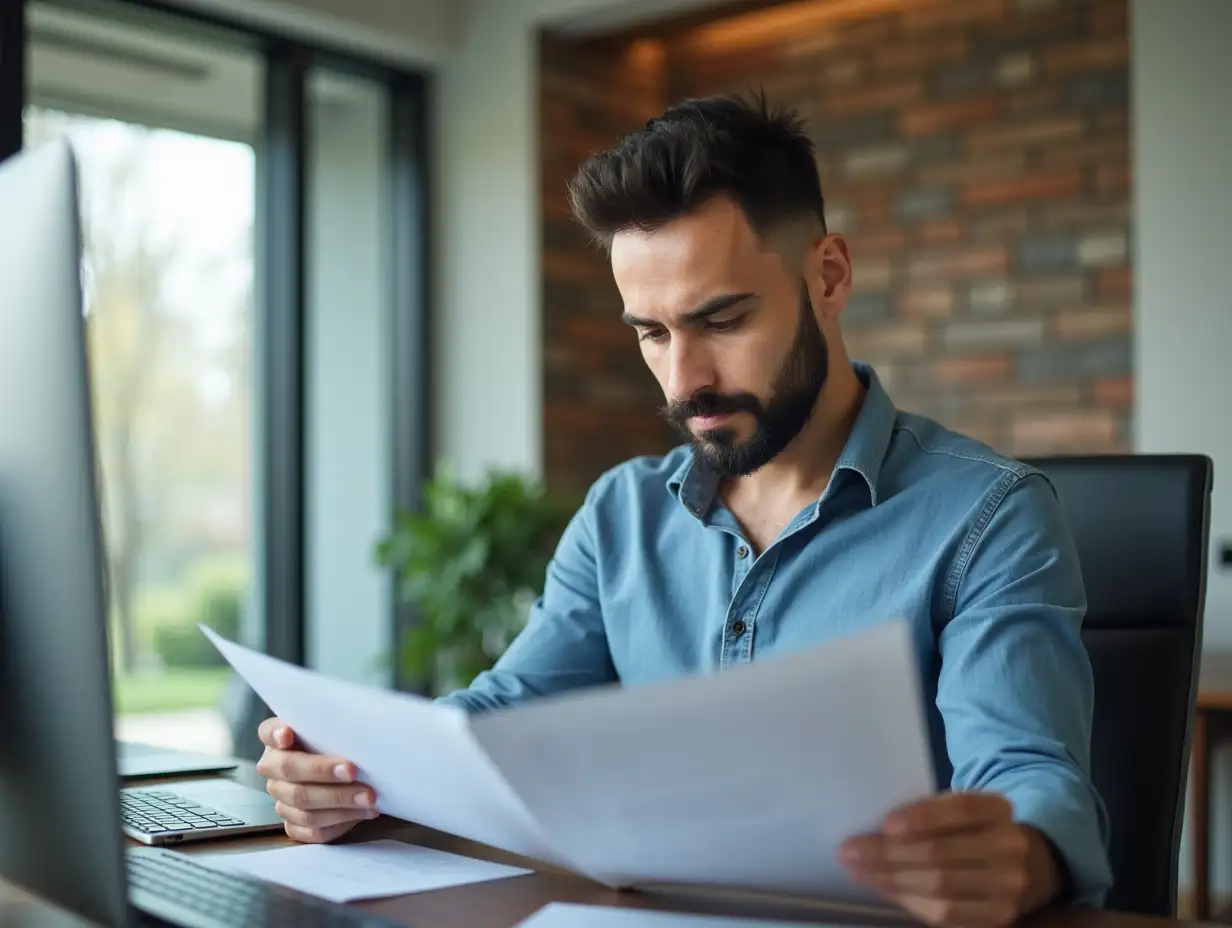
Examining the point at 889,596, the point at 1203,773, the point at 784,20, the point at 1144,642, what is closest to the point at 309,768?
the point at 889,596

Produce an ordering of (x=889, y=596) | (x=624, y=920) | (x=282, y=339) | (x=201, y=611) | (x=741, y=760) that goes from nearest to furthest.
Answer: (x=741, y=760), (x=624, y=920), (x=889, y=596), (x=201, y=611), (x=282, y=339)

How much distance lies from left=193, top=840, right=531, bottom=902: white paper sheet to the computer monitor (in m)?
0.20

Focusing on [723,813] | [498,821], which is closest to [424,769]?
[498,821]

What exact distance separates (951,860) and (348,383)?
11.9 ft

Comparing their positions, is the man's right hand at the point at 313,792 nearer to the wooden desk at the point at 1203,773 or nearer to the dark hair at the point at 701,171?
the dark hair at the point at 701,171

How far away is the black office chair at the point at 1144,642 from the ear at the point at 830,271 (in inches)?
12.1

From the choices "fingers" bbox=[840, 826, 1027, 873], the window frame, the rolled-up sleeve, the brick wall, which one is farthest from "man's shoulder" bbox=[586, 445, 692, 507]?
the window frame

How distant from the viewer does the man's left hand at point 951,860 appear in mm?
744

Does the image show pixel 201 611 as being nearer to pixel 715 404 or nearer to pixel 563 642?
pixel 563 642

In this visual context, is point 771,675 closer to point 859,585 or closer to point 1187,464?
point 859,585

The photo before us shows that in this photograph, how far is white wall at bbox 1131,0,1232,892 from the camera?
311 cm

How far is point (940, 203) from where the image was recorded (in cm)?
390

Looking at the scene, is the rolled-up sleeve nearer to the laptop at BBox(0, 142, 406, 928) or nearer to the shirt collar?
the shirt collar

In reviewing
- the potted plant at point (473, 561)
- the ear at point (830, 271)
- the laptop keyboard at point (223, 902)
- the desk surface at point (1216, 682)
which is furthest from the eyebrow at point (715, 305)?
the potted plant at point (473, 561)
